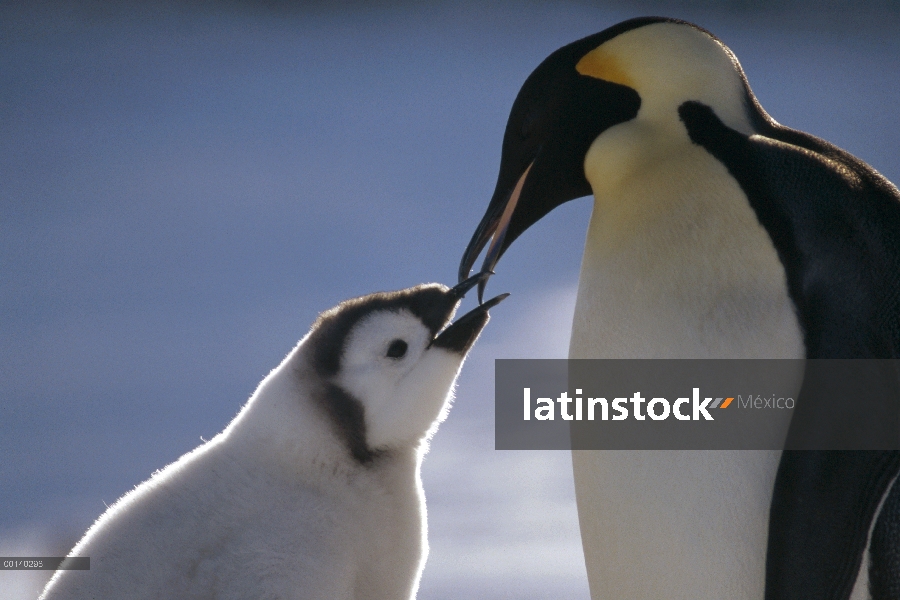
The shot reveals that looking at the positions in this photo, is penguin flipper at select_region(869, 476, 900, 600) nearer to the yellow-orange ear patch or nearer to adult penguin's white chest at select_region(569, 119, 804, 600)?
adult penguin's white chest at select_region(569, 119, 804, 600)

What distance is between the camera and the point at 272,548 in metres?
1.63

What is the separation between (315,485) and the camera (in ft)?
5.84

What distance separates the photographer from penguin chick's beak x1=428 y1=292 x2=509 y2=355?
6.25 feet

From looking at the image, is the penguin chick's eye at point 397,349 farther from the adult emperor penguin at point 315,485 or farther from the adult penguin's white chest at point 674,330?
the adult penguin's white chest at point 674,330

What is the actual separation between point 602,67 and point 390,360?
75 cm

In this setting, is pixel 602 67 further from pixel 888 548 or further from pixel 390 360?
pixel 888 548

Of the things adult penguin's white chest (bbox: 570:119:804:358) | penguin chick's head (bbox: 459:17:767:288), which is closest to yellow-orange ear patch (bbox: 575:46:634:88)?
penguin chick's head (bbox: 459:17:767:288)

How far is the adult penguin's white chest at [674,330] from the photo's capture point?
1628mm

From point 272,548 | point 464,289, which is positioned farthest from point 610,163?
point 272,548

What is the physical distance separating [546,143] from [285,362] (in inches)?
28.0

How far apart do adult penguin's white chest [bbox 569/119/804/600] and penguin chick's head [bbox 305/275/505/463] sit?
27 cm

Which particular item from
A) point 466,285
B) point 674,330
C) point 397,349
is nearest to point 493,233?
point 466,285

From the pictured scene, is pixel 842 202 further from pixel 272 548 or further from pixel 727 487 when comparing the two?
pixel 272 548

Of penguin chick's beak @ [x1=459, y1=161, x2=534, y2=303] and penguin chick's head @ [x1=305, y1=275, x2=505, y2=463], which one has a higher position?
penguin chick's beak @ [x1=459, y1=161, x2=534, y2=303]
